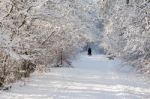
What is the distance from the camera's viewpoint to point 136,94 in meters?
19.7

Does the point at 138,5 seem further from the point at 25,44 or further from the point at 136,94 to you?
the point at 25,44

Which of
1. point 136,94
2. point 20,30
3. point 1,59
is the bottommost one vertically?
point 136,94

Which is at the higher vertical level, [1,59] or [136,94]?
[1,59]

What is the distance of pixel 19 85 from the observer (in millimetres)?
21781

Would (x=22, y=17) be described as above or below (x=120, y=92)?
above

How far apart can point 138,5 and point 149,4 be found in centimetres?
94

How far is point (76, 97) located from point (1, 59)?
438 cm

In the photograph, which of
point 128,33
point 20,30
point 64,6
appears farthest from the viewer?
point 64,6

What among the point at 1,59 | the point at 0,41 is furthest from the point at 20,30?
the point at 0,41

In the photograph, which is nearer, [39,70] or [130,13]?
[130,13]

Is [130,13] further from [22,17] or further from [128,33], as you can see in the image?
[22,17]

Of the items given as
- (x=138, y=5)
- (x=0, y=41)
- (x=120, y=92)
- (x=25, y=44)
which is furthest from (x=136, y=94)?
→ (x=0, y=41)

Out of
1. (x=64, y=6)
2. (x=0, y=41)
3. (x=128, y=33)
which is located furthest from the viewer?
(x=64, y=6)

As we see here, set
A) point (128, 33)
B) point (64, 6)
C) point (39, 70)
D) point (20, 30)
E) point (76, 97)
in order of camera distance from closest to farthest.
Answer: point (76, 97) → point (128, 33) → point (20, 30) → point (64, 6) → point (39, 70)
